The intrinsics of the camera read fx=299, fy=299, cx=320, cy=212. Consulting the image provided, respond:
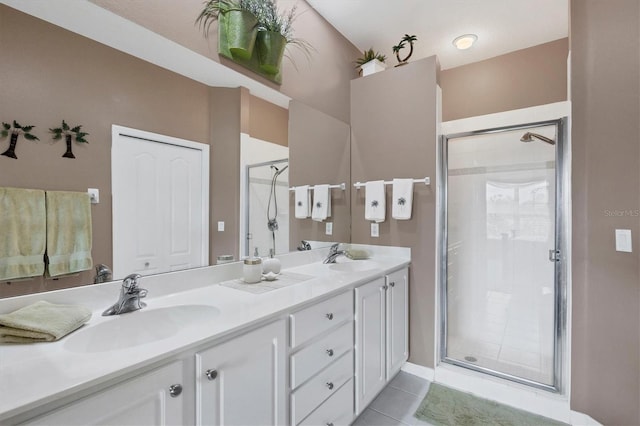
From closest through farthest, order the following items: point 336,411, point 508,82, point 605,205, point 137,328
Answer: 1. point 137,328
2. point 336,411
3. point 605,205
4. point 508,82

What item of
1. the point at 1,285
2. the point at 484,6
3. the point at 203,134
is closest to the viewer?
the point at 1,285

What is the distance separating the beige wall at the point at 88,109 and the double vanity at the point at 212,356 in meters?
0.27

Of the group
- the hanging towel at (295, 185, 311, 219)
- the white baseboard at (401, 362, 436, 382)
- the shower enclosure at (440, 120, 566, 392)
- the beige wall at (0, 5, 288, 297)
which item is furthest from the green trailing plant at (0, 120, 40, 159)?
the white baseboard at (401, 362, 436, 382)

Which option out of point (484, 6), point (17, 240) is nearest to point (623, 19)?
point (484, 6)

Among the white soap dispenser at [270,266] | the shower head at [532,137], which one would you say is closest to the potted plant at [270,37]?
the white soap dispenser at [270,266]

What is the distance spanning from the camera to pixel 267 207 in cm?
196

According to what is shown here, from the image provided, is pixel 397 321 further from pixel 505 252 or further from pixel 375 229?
pixel 505 252

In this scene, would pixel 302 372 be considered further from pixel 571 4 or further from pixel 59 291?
pixel 571 4

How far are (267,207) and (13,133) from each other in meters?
1.20

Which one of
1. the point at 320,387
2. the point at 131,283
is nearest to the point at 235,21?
the point at 131,283

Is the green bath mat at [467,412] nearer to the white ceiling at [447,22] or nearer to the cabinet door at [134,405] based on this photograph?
the cabinet door at [134,405]

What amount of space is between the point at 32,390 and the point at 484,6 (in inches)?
121

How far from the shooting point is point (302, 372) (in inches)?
50.7

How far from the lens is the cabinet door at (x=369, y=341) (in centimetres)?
169
